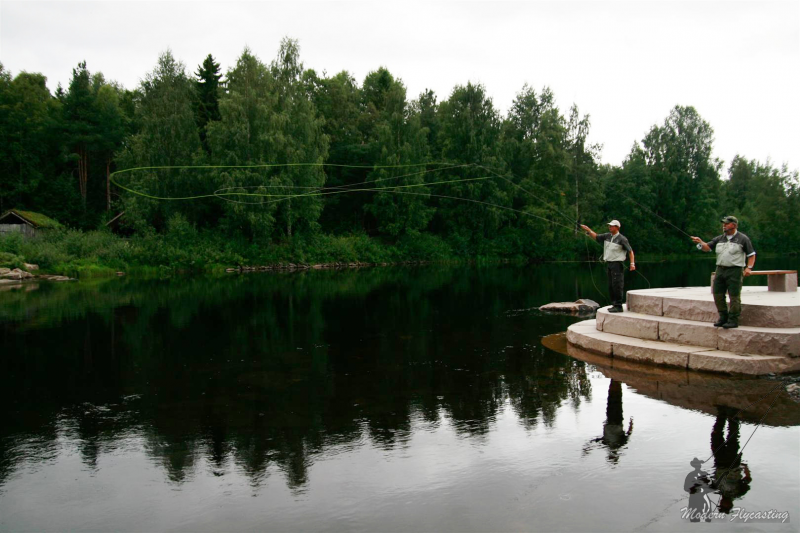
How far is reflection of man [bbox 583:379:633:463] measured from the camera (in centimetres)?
635

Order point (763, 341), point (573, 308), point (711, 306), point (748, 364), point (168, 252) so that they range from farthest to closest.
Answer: point (168, 252), point (573, 308), point (711, 306), point (763, 341), point (748, 364)

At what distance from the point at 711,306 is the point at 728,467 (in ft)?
17.0

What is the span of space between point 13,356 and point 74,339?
1.87m

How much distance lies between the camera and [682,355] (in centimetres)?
965

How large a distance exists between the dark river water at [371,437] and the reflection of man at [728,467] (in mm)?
26

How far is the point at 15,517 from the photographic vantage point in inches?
198

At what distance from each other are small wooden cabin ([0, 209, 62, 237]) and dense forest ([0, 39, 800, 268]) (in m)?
4.43

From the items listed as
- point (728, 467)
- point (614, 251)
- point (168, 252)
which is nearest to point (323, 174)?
point (168, 252)

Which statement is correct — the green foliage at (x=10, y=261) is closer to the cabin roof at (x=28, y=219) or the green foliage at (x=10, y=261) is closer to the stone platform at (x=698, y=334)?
the cabin roof at (x=28, y=219)

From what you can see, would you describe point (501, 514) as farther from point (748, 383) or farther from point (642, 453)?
point (748, 383)

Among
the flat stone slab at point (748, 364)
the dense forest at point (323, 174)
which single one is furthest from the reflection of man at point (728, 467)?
the dense forest at point (323, 174)

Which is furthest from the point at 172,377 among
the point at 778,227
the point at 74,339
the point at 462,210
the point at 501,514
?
the point at 778,227

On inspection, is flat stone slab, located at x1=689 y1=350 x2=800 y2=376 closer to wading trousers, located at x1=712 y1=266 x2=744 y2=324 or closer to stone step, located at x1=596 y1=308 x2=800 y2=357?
stone step, located at x1=596 y1=308 x2=800 y2=357

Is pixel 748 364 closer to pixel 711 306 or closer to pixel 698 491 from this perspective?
pixel 711 306
